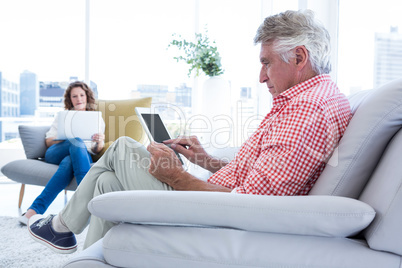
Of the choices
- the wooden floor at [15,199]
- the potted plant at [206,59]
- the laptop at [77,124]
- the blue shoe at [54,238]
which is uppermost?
the potted plant at [206,59]

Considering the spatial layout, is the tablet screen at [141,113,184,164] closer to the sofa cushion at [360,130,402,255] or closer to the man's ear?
the man's ear

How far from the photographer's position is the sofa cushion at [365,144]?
105 cm

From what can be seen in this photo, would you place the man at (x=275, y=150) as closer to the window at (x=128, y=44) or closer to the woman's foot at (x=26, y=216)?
the woman's foot at (x=26, y=216)

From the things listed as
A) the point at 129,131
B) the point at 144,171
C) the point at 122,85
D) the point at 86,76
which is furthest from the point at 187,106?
the point at 144,171

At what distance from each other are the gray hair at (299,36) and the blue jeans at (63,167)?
1808mm

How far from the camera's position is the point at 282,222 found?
973mm

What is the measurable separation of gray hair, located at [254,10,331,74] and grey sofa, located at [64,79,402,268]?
1.41 ft

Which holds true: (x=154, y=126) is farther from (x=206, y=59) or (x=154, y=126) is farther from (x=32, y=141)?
(x=206, y=59)

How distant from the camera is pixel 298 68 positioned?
1488mm

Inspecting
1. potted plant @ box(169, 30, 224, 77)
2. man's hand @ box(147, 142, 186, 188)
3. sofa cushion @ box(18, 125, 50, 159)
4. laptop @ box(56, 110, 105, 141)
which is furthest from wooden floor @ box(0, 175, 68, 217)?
man's hand @ box(147, 142, 186, 188)

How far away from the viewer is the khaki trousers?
4.94 feet

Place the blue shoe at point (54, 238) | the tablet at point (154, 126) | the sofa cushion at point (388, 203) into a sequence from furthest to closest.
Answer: the tablet at point (154, 126) → the blue shoe at point (54, 238) → the sofa cushion at point (388, 203)

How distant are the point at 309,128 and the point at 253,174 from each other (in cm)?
23

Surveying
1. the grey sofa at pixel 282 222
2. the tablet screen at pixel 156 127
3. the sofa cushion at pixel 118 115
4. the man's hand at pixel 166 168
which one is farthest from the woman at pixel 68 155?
the grey sofa at pixel 282 222
